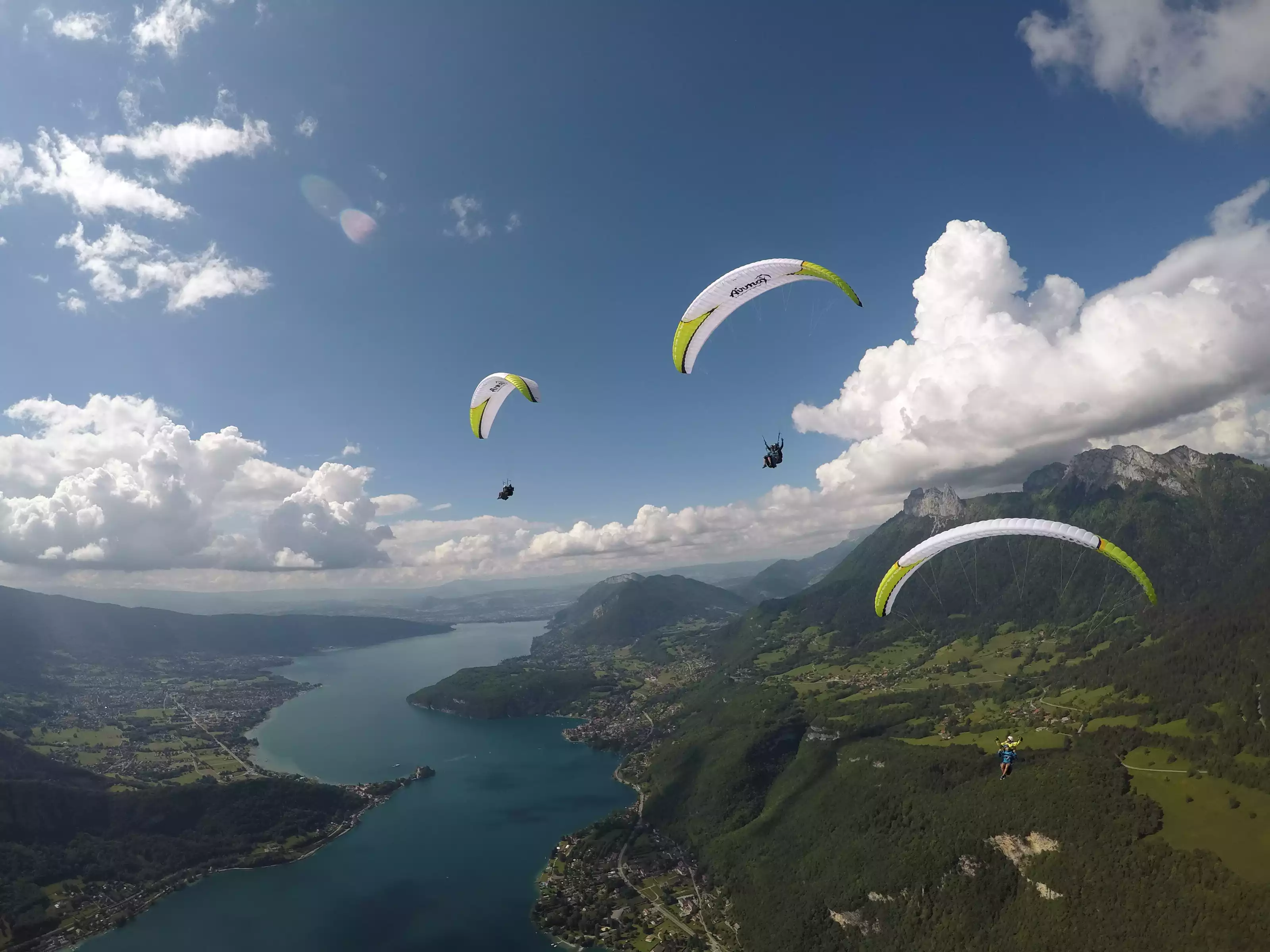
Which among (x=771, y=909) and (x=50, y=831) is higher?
(x=50, y=831)

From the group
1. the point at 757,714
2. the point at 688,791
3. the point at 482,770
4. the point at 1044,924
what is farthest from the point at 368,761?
the point at 1044,924

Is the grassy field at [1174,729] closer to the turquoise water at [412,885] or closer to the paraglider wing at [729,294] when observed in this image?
the turquoise water at [412,885]

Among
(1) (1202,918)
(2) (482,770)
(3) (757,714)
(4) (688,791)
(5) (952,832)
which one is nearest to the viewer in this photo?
(1) (1202,918)

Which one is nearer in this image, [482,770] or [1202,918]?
[1202,918]

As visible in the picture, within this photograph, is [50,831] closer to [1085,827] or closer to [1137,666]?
[1085,827]

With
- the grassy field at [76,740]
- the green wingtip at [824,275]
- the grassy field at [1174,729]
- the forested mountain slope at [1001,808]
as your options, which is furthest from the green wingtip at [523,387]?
the grassy field at [76,740]

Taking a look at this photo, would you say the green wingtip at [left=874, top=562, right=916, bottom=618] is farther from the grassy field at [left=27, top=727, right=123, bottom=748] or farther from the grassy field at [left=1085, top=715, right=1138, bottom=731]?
the grassy field at [left=27, top=727, right=123, bottom=748]

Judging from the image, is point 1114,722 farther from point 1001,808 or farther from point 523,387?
point 523,387

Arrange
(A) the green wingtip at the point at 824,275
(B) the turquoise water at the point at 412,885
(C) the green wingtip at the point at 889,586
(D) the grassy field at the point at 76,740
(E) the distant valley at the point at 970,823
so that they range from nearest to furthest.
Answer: (A) the green wingtip at the point at 824,275
(C) the green wingtip at the point at 889,586
(E) the distant valley at the point at 970,823
(B) the turquoise water at the point at 412,885
(D) the grassy field at the point at 76,740
